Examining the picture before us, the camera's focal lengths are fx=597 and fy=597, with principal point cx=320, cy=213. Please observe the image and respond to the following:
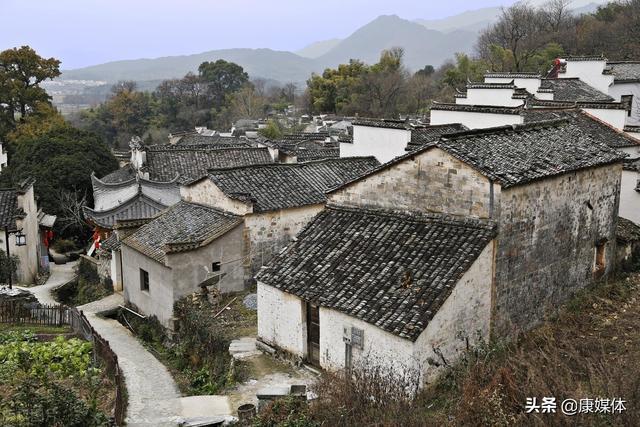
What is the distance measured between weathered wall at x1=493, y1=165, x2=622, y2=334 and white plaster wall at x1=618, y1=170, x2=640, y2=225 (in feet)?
18.1

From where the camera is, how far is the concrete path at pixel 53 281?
936 inches

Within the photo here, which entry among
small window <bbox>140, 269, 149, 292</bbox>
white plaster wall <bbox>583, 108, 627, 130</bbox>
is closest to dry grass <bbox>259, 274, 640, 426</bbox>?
small window <bbox>140, 269, 149, 292</bbox>

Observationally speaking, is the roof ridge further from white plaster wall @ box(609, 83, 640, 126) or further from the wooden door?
white plaster wall @ box(609, 83, 640, 126)

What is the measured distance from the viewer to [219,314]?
56.9 feet

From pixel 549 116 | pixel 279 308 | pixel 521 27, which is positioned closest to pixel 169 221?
pixel 279 308

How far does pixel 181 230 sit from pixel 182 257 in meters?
1.58

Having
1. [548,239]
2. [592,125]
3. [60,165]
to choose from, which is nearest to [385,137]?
[592,125]

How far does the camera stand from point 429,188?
13789 mm

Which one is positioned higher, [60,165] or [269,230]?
[60,165]

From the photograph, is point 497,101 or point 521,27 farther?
point 521,27

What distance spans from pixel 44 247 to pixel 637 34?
53872 mm

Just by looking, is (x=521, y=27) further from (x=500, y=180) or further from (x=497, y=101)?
(x=500, y=180)

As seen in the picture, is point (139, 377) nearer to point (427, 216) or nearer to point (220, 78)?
point (427, 216)

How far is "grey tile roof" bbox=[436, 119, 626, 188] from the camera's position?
42.8 ft
